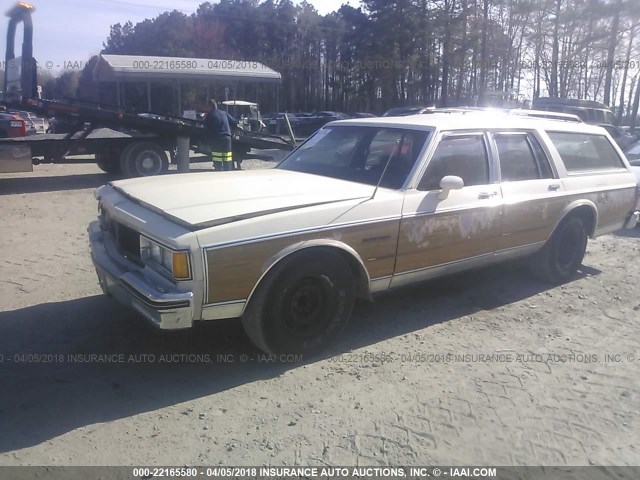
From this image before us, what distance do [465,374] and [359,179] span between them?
1.77 metres

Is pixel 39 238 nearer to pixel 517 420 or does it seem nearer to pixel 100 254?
pixel 100 254

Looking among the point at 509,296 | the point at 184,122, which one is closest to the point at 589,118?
the point at 184,122

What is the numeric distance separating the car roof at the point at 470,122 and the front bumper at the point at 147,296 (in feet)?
8.28

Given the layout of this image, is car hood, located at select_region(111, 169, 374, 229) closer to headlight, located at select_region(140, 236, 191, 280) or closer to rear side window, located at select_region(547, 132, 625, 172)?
headlight, located at select_region(140, 236, 191, 280)

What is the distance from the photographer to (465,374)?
396 cm

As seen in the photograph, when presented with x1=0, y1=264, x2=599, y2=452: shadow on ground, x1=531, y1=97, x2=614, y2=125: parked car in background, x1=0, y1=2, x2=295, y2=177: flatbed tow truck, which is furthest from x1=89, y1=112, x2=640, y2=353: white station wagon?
x1=531, y1=97, x2=614, y2=125: parked car in background

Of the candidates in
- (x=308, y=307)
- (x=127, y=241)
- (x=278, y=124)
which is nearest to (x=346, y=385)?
(x=308, y=307)

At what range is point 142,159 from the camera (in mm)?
12688

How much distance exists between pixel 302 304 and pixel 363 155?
1626mm

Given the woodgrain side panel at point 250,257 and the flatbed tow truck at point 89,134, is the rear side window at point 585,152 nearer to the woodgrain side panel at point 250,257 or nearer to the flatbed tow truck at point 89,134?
the woodgrain side panel at point 250,257

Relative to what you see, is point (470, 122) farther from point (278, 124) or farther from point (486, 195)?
point (278, 124)

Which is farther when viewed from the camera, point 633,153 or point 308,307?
point 633,153

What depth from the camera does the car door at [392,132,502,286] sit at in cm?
439

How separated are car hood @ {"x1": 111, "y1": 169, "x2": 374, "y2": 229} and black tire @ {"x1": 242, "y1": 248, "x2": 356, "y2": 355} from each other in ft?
1.31
